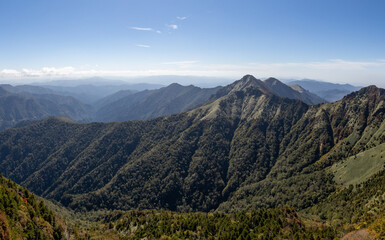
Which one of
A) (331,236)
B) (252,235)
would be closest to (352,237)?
(331,236)

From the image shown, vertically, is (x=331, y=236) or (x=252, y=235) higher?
(x=331, y=236)

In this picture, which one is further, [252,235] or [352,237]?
[252,235]

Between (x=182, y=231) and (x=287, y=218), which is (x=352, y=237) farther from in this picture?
(x=182, y=231)

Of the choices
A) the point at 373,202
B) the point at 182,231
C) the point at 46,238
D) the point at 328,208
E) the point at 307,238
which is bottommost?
the point at 328,208

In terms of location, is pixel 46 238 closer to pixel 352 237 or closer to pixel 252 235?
pixel 252 235

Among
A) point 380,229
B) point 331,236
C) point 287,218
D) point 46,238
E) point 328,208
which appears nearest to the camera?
point 380,229

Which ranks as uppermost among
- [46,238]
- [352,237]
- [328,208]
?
[352,237]

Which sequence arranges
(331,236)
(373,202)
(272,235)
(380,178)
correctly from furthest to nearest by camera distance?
(380,178), (373,202), (272,235), (331,236)

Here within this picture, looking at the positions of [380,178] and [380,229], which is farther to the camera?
[380,178]

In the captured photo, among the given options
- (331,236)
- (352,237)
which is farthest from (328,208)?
(352,237)
